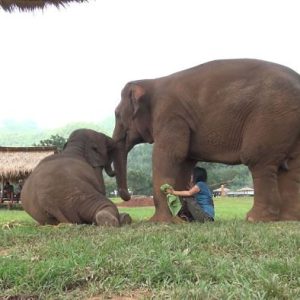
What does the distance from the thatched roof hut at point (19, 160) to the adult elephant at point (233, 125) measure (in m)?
17.2

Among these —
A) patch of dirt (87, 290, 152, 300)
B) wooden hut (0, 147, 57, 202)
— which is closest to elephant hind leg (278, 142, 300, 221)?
patch of dirt (87, 290, 152, 300)

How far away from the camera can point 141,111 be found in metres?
8.62

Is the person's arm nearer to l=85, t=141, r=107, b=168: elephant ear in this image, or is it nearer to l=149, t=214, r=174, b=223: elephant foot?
l=149, t=214, r=174, b=223: elephant foot

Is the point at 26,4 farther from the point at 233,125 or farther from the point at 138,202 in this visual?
the point at 138,202

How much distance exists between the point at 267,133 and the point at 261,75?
35.2 inches

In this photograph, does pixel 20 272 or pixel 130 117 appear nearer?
pixel 20 272

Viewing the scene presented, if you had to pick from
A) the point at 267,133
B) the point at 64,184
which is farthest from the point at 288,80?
the point at 64,184

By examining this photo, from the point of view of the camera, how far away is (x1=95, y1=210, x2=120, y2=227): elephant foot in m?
6.50

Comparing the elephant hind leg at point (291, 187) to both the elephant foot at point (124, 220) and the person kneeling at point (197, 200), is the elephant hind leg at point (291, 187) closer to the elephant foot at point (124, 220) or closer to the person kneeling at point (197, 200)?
the person kneeling at point (197, 200)

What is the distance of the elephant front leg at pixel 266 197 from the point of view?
7.34m

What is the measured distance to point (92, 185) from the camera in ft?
24.4

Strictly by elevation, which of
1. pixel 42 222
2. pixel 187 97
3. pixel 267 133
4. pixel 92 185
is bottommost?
pixel 42 222

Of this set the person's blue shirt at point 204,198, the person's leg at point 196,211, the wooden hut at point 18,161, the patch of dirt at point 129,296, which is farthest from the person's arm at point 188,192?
the wooden hut at point 18,161

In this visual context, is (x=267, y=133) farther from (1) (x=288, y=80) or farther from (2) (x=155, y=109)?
(2) (x=155, y=109)
